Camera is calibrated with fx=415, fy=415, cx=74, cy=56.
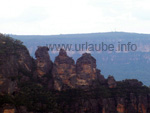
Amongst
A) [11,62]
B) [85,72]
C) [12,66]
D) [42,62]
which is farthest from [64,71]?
[12,66]

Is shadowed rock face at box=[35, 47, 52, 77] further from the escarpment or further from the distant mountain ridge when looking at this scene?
the distant mountain ridge

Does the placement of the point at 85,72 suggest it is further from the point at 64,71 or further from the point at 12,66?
the point at 12,66

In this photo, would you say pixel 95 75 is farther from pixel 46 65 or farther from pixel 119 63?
pixel 119 63

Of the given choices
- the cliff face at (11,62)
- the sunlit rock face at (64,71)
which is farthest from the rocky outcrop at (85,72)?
the cliff face at (11,62)

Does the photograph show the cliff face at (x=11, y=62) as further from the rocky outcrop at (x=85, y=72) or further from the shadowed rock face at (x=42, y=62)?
the rocky outcrop at (x=85, y=72)

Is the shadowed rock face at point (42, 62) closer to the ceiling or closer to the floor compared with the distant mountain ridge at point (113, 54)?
closer to the ceiling

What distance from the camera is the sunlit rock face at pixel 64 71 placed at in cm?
5253

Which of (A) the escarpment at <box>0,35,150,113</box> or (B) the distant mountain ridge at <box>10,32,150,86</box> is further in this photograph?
(B) the distant mountain ridge at <box>10,32,150,86</box>

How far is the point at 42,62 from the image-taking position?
53.1 metres

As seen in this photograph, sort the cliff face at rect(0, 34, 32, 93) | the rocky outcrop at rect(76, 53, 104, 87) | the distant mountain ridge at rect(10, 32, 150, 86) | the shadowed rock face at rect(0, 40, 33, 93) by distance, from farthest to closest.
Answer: the distant mountain ridge at rect(10, 32, 150, 86), the rocky outcrop at rect(76, 53, 104, 87), the cliff face at rect(0, 34, 32, 93), the shadowed rock face at rect(0, 40, 33, 93)

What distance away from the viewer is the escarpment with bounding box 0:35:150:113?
47.7m

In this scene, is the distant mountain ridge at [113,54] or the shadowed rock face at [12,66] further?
the distant mountain ridge at [113,54]

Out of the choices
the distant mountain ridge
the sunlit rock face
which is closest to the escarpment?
the sunlit rock face

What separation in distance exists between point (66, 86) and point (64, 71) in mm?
2029
